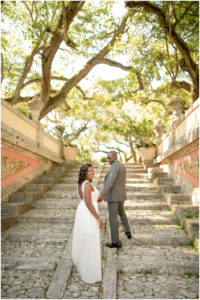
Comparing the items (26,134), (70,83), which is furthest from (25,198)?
(70,83)

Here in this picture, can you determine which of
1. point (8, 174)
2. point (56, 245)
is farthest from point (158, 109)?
point (56, 245)

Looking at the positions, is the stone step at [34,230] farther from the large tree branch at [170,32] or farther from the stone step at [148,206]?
the large tree branch at [170,32]

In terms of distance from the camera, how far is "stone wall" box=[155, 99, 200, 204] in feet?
22.2

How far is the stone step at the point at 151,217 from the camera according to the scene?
250 inches

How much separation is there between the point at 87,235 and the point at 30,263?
1.28 m

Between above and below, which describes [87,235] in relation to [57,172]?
below

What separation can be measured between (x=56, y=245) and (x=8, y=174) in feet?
10.5

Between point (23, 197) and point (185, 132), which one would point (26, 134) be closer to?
point (23, 197)

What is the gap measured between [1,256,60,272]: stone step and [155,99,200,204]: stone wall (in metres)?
4.16

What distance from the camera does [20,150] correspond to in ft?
27.3

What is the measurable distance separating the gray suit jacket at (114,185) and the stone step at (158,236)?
98 centimetres

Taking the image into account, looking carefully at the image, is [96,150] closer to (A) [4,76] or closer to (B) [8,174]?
(A) [4,76]

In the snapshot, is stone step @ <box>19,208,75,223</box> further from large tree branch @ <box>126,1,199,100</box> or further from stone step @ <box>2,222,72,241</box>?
large tree branch @ <box>126,1,199,100</box>

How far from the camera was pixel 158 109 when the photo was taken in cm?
1967
